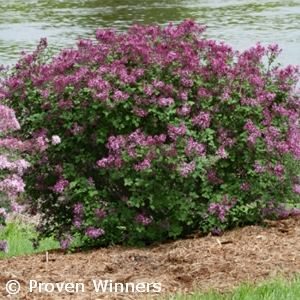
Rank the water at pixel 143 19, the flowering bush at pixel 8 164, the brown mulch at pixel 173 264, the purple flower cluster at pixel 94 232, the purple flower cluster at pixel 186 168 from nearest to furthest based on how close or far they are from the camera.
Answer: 1. the brown mulch at pixel 173 264
2. the flowering bush at pixel 8 164
3. the purple flower cluster at pixel 186 168
4. the purple flower cluster at pixel 94 232
5. the water at pixel 143 19

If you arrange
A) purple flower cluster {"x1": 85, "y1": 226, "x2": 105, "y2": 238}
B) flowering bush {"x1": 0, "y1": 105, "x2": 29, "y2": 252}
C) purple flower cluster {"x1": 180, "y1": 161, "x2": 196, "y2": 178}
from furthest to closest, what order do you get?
purple flower cluster {"x1": 85, "y1": 226, "x2": 105, "y2": 238} → purple flower cluster {"x1": 180, "y1": 161, "x2": 196, "y2": 178} → flowering bush {"x1": 0, "y1": 105, "x2": 29, "y2": 252}

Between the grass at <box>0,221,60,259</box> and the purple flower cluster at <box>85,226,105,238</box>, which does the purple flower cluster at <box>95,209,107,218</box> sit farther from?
the grass at <box>0,221,60,259</box>

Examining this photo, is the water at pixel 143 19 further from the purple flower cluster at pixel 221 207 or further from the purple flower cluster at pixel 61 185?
the purple flower cluster at pixel 61 185

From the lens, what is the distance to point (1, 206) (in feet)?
19.5

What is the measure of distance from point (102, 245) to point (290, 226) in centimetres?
181

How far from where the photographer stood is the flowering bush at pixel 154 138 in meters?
6.41

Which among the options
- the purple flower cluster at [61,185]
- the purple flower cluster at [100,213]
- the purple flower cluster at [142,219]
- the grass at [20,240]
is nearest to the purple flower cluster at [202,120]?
the purple flower cluster at [142,219]

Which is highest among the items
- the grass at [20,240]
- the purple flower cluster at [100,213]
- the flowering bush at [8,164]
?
the flowering bush at [8,164]

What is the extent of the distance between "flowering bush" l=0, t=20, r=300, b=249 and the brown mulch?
31 cm

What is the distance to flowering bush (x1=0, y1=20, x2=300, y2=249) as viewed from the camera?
6.41 metres

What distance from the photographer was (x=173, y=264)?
18.5 ft

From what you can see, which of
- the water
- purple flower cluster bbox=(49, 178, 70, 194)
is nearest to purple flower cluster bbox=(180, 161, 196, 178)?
purple flower cluster bbox=(49, 178, 70, 194)

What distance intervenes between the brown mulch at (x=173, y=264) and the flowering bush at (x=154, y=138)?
0.31 m

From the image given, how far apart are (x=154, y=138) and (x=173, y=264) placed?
4.15 feet
